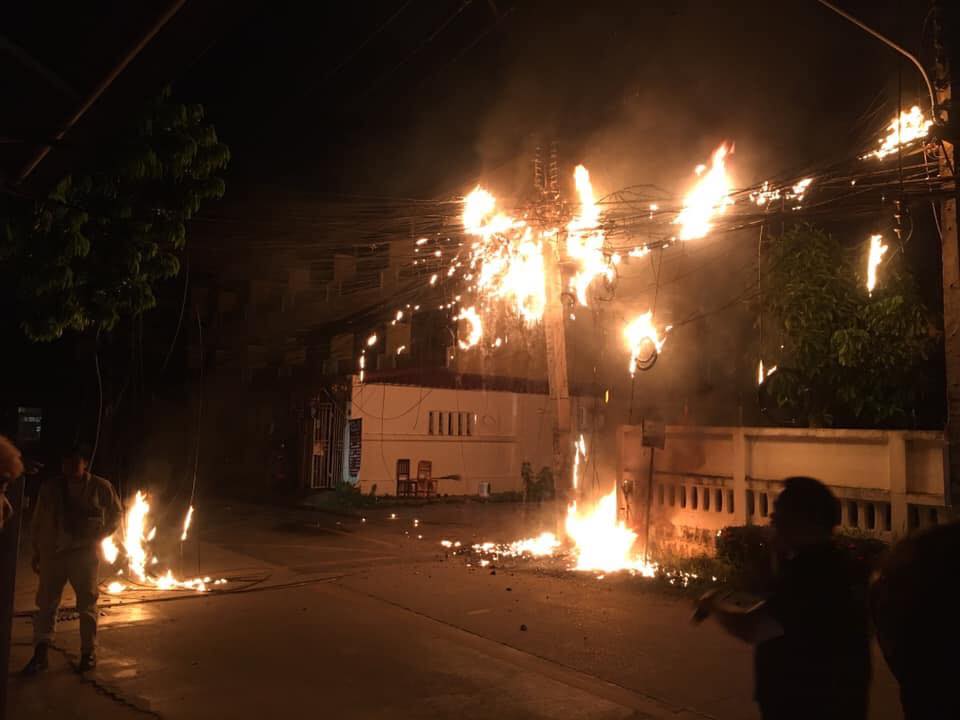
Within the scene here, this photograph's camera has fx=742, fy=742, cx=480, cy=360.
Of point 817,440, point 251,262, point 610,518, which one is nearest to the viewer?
point 817,440

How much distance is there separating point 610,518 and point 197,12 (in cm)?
1074

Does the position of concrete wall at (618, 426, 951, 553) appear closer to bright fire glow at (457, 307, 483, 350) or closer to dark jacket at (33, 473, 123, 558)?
bright fire glow at (457, 307, 483, 350)

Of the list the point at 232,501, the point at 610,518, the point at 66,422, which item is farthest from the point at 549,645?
the point at 66,422

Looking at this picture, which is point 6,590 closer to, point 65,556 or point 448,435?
point 65,556

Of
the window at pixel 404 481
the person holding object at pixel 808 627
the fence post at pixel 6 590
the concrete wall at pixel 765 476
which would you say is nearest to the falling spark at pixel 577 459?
the concrete wall at pixel 765 476

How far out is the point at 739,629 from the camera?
10.4 feet

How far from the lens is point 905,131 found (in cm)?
958

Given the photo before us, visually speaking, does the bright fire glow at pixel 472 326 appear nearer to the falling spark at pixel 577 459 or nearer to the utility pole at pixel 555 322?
the utility pole at pixel 555 322

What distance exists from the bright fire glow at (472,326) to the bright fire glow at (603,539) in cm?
761

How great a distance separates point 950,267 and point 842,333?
293cm

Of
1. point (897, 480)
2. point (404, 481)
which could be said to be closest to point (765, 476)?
point (897, 480)

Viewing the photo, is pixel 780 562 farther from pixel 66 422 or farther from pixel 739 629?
pixel 66 422

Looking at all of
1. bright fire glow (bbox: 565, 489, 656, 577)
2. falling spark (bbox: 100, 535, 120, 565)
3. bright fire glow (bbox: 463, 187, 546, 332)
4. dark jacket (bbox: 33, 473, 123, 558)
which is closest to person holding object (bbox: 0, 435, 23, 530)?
dark jacket (bbox: 33, 473, 123, 558)

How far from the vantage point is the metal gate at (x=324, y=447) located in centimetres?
2461
